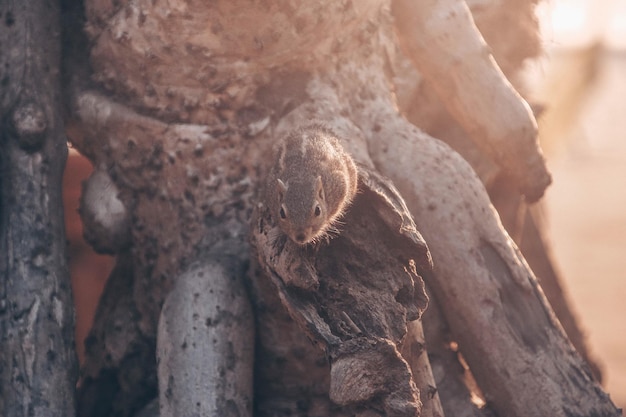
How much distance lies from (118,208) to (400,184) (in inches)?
37.5

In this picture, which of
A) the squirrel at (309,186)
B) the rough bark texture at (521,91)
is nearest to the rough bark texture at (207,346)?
the squirrel at (309,186)

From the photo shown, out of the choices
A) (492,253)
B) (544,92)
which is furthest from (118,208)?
(544,92)

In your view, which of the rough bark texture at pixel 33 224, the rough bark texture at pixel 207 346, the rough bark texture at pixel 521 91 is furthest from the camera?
the rough bark texture at pixel 521 91

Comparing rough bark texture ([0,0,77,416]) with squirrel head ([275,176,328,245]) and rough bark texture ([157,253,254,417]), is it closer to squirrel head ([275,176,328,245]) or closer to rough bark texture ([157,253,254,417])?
rough bark texture ([157,253,254,417])

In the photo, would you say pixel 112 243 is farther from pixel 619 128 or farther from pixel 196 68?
pixel 619 128

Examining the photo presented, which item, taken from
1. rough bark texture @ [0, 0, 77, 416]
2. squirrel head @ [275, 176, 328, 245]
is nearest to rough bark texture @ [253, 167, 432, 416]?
squirrel head @ [275, 176, 328, 245]

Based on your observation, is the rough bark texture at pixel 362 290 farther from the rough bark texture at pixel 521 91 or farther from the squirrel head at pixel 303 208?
the rough bark texture at pixel 521 91

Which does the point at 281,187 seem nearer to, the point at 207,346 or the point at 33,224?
the point at 207,346

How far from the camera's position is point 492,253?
3.47 m

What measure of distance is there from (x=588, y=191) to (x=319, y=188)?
13320 mm

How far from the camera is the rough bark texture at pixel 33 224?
3.35 m

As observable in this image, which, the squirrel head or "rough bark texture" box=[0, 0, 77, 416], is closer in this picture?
the squirrel head

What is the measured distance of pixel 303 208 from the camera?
2.52 meters

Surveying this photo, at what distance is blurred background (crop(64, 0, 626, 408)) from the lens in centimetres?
439
